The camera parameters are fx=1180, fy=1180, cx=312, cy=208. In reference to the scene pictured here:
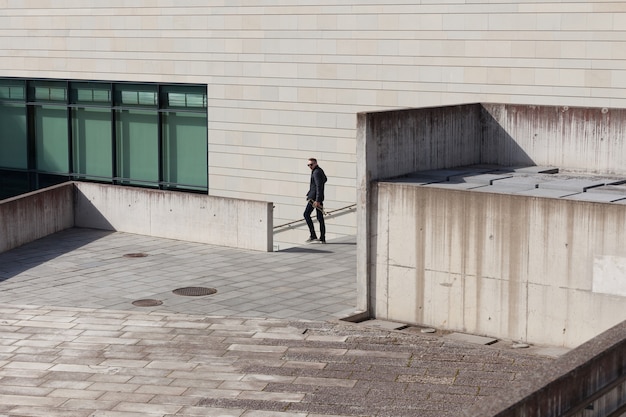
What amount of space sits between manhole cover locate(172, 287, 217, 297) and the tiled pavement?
19cm

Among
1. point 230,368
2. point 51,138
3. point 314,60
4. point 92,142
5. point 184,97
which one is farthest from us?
point 51,138

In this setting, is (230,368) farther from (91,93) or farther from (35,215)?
(91,93)

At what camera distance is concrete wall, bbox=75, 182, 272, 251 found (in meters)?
22.9

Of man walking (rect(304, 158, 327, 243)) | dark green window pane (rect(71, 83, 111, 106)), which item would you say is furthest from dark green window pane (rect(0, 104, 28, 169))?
man walking (rect(304, 158, 327, 243))

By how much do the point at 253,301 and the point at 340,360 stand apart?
3.62 m

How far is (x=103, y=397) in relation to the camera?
13984 millimetres

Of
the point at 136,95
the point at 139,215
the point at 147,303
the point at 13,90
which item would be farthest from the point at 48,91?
the point at 147,303

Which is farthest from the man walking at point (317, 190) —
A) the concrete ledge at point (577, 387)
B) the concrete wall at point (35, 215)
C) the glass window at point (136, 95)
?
the concrete ledge at point (577, 387)

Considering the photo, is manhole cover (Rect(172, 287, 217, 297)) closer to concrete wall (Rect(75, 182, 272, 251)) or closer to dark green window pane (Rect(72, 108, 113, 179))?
concrete wall (Rect(75, 182, 272, 251))

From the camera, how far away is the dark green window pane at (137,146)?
102 feet

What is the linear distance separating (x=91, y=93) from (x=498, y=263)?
59.1 ft

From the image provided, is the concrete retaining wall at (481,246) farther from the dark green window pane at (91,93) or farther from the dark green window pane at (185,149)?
the dark green window pane at (91,93)

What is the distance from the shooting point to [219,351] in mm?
15859

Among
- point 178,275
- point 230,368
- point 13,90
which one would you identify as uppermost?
point 13,90
